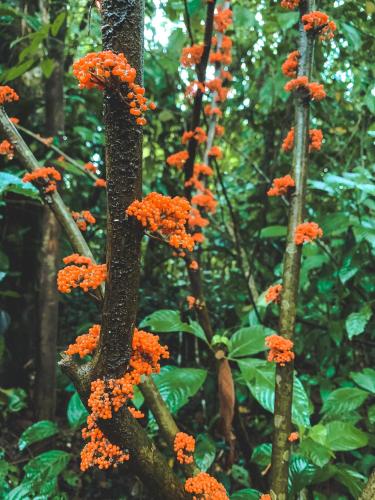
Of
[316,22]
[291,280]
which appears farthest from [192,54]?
[291,280]

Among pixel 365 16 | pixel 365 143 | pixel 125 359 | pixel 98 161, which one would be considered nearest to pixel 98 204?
pixel 98 161

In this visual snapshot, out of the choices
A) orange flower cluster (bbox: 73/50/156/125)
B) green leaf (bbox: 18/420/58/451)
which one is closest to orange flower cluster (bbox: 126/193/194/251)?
orange flower cluster (bbox: 73/50/156/125)

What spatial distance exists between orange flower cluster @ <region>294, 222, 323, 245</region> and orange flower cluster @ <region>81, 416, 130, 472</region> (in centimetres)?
83

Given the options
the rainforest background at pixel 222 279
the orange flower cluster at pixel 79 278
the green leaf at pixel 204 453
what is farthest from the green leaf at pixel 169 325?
the orange flower cluster at pixel 79 278

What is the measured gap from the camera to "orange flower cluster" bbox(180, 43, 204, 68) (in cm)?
193

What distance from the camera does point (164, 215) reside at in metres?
0.82

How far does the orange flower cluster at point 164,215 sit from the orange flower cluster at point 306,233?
26.3 inches

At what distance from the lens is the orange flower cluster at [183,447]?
3.90 ft

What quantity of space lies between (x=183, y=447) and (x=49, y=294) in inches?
68.0

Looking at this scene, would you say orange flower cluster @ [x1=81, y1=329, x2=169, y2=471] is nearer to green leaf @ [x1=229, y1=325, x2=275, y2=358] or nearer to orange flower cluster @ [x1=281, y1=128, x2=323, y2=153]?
green leaf @ [x1=229, y1=325, x2=275, y2=358]

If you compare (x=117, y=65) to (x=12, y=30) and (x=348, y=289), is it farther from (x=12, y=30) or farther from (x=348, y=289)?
(x=12, y=30)

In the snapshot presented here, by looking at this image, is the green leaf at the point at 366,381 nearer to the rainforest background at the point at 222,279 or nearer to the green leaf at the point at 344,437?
the rainforest background at the point at 222,279

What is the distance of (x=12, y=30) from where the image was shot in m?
3.09

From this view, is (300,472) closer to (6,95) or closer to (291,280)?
(291,280)
